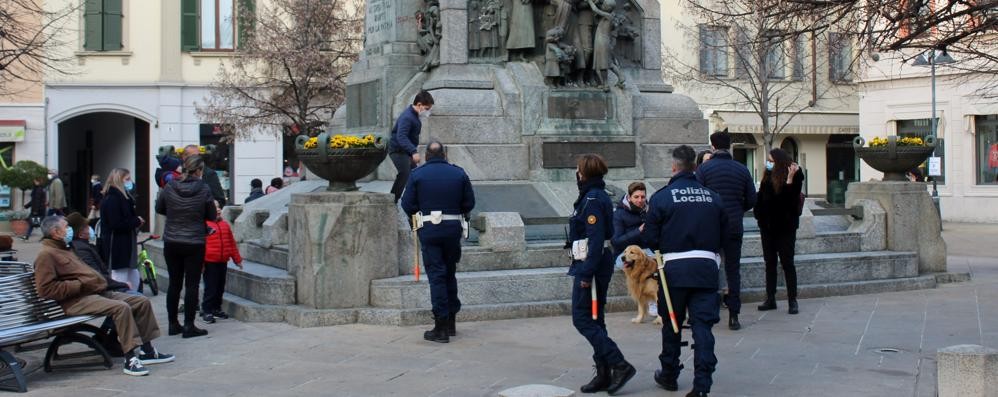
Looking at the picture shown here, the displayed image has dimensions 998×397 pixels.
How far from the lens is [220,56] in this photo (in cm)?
3628

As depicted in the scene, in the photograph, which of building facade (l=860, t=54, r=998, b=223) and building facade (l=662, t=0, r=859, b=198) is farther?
building facade (l=662, t=0, r=859, b=198)

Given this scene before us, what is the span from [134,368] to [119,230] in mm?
3769

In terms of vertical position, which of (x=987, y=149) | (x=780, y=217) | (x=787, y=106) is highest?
(x=787, y=106)

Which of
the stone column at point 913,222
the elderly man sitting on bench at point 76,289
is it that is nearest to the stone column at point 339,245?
the elderly man sitting on bench at point 76,289

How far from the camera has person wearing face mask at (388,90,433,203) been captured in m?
12.6

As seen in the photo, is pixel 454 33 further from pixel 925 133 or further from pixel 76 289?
pixel 925 133

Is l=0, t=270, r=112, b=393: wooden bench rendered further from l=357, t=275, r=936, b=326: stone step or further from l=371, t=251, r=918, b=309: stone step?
l=371, t=251, r=918, b=309: stone step

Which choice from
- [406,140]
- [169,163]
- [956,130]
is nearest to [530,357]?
[406,140]

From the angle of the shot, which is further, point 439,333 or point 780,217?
point 780,217

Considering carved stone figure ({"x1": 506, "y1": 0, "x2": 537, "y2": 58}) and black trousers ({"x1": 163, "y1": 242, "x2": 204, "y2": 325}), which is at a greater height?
carved stone figure ({"x1": 506, "y1": 0, "x2": 537, "y2": 58})

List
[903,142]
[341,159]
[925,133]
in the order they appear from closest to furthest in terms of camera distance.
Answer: [341,159] < [903,142] < [925,133]

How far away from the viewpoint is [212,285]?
1193 centimetres

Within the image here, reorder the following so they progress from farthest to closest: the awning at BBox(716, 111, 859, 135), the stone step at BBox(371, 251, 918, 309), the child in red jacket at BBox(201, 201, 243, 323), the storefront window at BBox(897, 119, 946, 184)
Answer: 1. the awning at BBox(716, 111, 859, 135)
2. the storefront window at BBox(897, 119, 946, 184)
3. the child in red jacket at BBox(201, 201, 243, 323)
4. the stone step at BBox(371, 251, 918, 309)

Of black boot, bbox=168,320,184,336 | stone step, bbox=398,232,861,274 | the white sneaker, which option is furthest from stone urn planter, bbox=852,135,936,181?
the white sneaker
